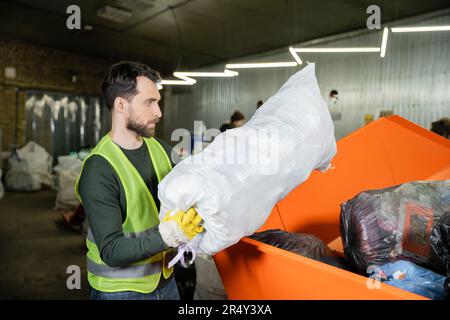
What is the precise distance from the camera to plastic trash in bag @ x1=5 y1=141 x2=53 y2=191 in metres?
8.39

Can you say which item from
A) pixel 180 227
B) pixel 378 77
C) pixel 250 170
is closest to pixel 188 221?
pixel 180 227

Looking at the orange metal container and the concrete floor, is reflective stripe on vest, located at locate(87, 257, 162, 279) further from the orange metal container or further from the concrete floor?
the concrete floor

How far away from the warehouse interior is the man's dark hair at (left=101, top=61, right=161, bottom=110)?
10 centimetres

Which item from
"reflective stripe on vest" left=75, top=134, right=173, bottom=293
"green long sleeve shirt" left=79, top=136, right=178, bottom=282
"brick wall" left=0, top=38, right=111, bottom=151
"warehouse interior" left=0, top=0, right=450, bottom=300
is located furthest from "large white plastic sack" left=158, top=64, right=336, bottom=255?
"brick wall" left=0, top=38, right=111, bottom=151

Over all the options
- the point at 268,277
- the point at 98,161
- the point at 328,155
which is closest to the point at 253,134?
the point at 328,155

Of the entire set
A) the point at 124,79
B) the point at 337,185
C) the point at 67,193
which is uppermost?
the point at 124,79

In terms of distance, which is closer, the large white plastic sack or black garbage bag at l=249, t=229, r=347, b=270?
the large white plastic sack

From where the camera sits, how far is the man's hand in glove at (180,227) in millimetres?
1001

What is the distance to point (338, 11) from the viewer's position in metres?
6.25

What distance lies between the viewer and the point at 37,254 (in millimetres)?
4141

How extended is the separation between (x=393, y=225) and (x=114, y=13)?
6.47 metres

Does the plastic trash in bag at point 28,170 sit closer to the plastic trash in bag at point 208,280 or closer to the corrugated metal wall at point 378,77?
Answer: the corrugated metal wall at point 378,77

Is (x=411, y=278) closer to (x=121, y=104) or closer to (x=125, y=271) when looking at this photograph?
(x=125, y=271)

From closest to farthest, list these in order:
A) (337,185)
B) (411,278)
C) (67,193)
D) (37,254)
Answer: (411,278), (337,185), (37,254), (67,193)
